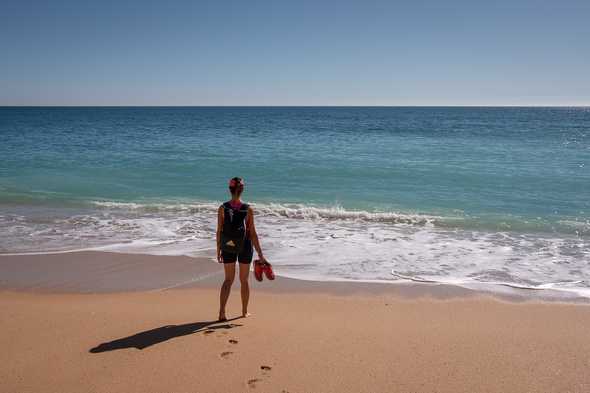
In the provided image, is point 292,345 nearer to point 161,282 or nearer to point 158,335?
point 158,335

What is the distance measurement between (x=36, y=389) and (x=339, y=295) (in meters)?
3.80

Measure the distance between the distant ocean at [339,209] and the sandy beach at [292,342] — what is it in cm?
128

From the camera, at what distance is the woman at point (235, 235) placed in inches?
207

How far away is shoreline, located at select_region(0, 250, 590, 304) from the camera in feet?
21.5

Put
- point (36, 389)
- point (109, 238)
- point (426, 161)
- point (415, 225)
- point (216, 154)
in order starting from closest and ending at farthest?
point (36, 389) → point (109, 238) → point (415, 225) → point (426, 161) → point (216, 154)

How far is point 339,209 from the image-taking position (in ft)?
44.6

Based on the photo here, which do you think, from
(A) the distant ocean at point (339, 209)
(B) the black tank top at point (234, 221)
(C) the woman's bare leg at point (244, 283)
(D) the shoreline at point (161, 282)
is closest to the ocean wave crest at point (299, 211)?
(A) the distant ocean at point (339, 209)

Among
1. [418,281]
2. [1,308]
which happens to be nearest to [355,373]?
[418,281]

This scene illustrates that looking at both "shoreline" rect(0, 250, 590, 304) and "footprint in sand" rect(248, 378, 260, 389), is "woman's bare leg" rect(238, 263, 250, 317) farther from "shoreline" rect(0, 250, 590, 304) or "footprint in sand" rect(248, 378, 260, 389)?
"footprint in sand" rect(248, 378, 260, 389)

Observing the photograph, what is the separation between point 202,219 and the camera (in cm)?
1200

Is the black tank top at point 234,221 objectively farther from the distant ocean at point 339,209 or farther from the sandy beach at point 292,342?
the distant ocean at point 339,209

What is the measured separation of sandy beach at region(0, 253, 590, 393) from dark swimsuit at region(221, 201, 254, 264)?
73cm

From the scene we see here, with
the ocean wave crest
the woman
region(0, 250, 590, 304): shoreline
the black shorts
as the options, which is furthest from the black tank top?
the ocean wave crest

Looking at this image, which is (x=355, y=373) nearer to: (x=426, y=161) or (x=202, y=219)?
(x=202, y=219)
